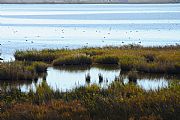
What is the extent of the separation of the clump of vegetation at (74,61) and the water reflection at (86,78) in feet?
3.25

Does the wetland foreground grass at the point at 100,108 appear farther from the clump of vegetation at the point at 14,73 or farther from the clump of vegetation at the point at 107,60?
the clump of vegetation at the point at 107,60

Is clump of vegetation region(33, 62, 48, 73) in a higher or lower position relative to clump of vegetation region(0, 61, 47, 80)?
lower

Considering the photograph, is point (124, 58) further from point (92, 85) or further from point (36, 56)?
point (92, 85)

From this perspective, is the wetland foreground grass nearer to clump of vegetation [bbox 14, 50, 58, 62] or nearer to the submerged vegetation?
the submerged vegetation

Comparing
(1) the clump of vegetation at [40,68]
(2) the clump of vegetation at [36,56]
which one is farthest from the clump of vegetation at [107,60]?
(1) the clump of vegetation at [40,68]

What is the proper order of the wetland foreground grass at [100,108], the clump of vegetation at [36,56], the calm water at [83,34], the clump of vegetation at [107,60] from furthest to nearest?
the calm water at [83,34] → the clump of vegetation at [36,56] → the clump of vegetation at [107,60] → the wetland foreground grass at [100,108]

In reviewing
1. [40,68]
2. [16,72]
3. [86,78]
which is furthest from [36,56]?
[86,78]

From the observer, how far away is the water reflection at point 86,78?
78.2 feet

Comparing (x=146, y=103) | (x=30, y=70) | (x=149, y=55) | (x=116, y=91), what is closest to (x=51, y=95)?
(x=116, y=91)

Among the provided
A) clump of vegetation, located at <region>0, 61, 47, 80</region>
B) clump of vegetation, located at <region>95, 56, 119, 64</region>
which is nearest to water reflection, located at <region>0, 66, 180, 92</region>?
clump of vegetation, located at <region>0, 61, 47, 80</region>

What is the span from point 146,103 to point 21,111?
344cm

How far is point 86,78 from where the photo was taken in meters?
26.2

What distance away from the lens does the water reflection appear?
23.8 m

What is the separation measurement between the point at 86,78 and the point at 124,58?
6406 millimetres
